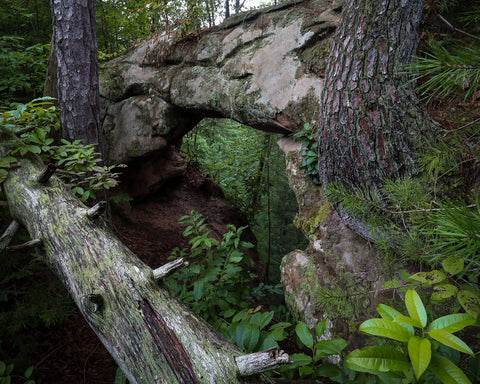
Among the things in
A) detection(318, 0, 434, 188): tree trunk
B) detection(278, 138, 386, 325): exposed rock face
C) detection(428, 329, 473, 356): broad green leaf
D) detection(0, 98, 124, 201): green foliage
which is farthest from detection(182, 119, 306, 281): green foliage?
detection(428, 329, 473, 356): broad green leaf

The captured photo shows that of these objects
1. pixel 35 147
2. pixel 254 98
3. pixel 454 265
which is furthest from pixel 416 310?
pixel 254 98

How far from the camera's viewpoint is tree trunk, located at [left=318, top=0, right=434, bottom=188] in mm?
2004

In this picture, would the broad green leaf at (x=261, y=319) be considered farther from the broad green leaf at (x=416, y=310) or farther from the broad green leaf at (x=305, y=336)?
the broad green leaf at (x=416, y=310)

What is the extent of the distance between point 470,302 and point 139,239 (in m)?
4.77

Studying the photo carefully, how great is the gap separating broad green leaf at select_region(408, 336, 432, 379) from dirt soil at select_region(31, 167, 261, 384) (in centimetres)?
299

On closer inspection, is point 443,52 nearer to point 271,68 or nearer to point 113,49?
point 271,68

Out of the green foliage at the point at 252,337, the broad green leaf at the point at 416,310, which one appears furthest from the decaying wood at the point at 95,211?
the broad green leaf at the point at 416,310

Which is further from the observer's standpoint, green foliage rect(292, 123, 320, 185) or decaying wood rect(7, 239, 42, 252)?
green foliage rect(292, 123, 320, 185)

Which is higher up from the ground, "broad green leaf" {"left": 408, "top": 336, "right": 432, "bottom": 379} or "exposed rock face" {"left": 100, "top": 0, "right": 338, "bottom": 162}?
"exposed rock face" {"left": 100, "top": 0, "right": 338, "bottom": 162}

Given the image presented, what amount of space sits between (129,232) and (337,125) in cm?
425

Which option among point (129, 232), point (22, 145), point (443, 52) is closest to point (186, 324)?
point (443, 52)

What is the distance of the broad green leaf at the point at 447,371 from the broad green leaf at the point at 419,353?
11 cm

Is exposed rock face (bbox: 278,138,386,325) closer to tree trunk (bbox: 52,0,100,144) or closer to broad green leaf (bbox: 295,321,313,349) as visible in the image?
broad green leaf (bbox: 295,321,313,349)

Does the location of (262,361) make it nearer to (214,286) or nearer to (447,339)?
(447,339)
